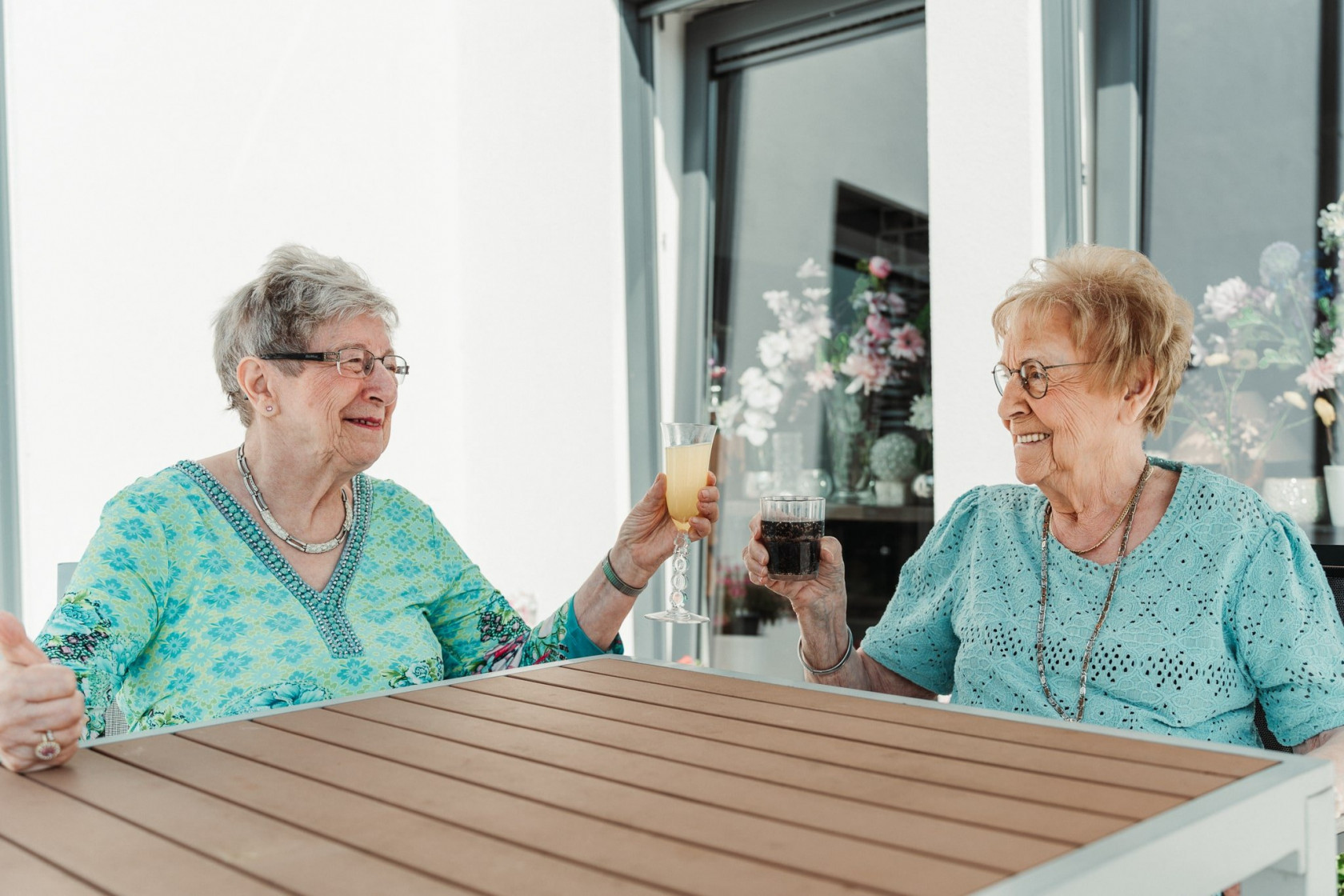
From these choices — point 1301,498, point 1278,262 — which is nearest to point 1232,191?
point 1278,262

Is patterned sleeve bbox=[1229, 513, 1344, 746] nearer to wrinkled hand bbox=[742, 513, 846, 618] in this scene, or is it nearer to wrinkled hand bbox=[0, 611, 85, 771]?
wrinkled hand bbox=[742, 513, 846, 618]

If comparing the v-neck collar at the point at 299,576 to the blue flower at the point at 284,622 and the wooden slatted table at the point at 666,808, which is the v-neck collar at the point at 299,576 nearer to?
the blue flower at the point at 284,622

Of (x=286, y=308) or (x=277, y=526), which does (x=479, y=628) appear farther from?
(x=286, y=308)

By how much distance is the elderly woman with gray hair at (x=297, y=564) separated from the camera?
1.79 metres

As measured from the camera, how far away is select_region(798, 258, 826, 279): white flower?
→ 12.9ft

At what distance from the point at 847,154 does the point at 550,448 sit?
1577mm

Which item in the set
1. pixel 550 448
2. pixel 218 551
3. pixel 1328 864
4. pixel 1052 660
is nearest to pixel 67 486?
pixel 550 448

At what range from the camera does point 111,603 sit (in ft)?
5.62

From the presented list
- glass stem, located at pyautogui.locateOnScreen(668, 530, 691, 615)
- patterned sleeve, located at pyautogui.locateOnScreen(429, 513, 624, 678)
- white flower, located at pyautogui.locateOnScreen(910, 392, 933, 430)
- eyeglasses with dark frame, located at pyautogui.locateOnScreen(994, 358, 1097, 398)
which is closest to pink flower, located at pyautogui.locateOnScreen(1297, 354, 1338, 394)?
white flower, located at pyautogui.locateOnScreen(910, 392, 933, 430)

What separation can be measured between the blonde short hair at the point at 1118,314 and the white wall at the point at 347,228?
2.51 metres

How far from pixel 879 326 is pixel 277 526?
228 centimetres

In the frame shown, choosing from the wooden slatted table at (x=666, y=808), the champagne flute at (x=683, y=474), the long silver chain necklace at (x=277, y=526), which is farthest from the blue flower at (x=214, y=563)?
the champagne flute at (x=683, y=474)

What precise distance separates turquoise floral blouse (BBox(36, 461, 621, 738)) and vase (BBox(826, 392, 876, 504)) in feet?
5.97

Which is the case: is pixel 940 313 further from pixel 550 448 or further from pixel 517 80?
pixel 517 80
